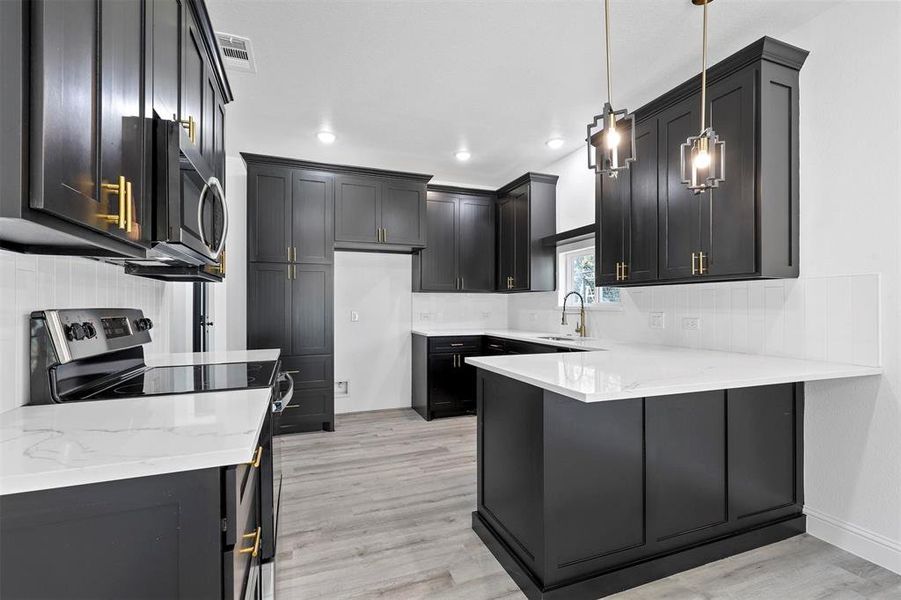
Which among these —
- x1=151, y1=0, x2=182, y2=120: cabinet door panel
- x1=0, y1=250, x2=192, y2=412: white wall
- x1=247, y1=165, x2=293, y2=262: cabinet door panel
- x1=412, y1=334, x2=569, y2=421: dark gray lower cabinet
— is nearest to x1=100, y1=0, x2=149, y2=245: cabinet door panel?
x1=151, y1=0, x2=182, y2=120: cabinet door panel

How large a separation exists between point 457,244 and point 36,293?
401 centimetres

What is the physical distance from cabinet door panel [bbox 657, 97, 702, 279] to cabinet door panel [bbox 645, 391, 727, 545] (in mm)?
916

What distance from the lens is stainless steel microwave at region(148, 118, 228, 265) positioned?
126 centimetres

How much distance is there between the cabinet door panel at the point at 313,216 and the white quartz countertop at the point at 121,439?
2988mm

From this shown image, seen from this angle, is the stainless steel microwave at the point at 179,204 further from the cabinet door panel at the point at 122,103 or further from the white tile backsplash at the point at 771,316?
the white tile backsplash at the point at 771,316

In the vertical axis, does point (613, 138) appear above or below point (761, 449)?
above

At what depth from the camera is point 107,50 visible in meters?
1.00

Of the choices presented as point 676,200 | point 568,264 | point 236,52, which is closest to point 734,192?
point 676,200

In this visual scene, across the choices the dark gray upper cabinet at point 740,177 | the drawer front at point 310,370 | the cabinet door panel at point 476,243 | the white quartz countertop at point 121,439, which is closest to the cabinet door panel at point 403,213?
the cabinet door panel at point 476,243

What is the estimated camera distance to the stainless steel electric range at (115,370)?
1247 millimetres

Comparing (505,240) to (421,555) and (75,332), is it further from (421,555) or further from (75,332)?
(75,332)

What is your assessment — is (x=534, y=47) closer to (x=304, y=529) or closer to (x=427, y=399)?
(x=304, y=529)

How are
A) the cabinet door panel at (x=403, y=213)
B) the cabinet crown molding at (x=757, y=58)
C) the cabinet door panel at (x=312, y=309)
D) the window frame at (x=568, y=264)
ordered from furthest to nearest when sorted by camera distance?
the cabinet door panel at (x=403, y=213), the window frame at (x=568, y=264), the cabinet door panel at (x=312, y=309), the cabinet crown molding at (x=757, y=58)

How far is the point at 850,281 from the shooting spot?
6.91 feet
